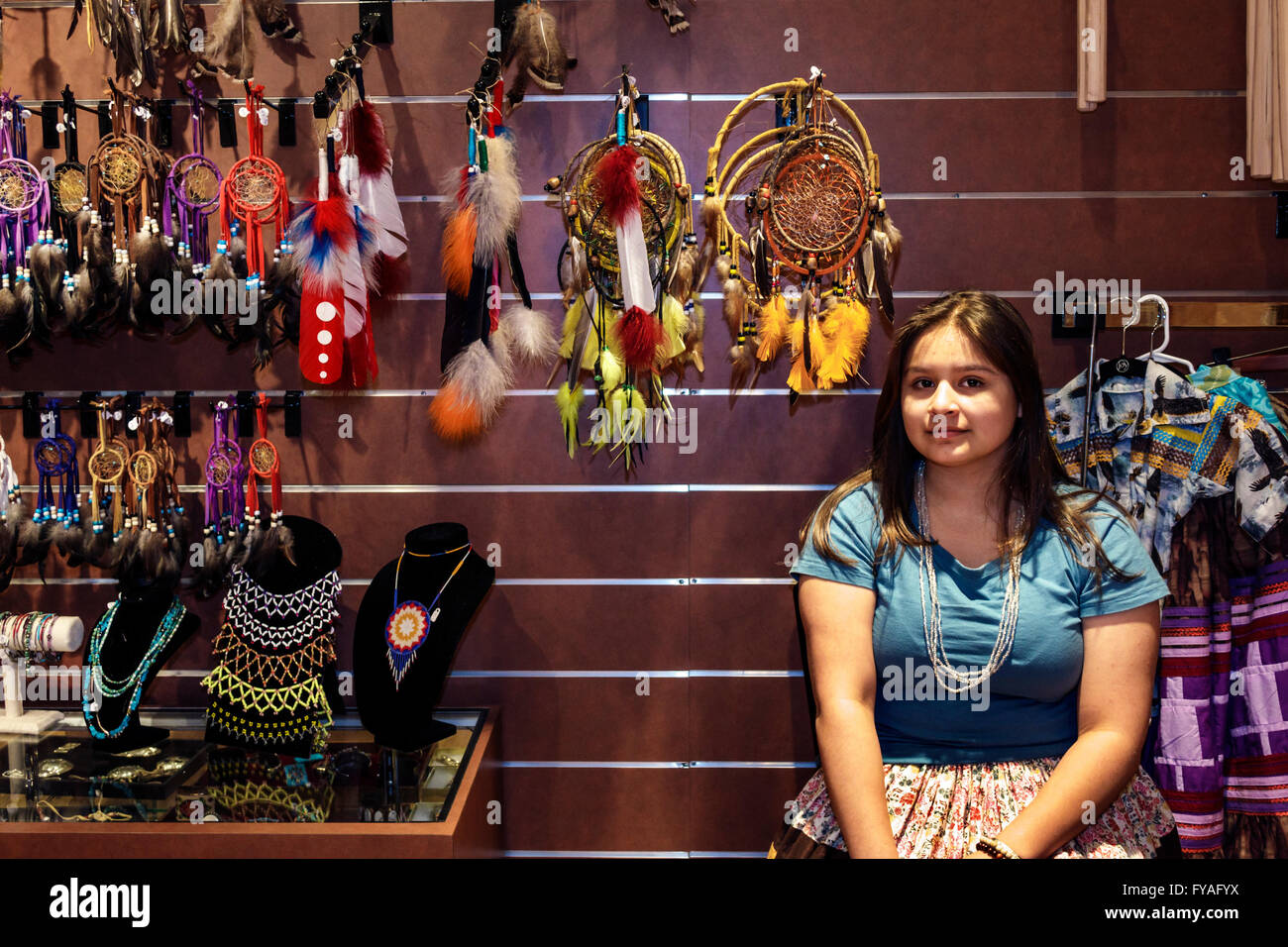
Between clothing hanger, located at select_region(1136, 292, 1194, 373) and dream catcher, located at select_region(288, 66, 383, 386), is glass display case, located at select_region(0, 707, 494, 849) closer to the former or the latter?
dream catcher, located at select_region(288, 66, 383, 386)

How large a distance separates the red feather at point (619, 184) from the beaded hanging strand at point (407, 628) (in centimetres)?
92

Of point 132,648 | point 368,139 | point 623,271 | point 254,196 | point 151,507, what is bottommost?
point 132,648

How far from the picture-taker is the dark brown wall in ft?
8.31

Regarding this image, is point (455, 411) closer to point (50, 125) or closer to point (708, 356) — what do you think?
point (708, 356)

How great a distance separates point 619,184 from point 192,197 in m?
1.11

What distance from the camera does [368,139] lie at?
7.80 feet

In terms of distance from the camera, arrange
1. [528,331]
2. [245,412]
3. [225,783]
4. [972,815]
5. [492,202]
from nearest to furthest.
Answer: [972,815] < [225,783] < [492,202] < [528,331] < [245,412]

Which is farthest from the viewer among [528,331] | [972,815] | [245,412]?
[245,412]

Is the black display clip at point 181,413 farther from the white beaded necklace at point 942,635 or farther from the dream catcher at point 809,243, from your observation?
the white beaded necklace at point 942,635

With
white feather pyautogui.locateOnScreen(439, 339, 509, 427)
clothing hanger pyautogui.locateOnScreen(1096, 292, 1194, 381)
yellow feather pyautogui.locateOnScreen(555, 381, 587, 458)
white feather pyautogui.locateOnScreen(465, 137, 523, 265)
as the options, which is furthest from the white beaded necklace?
white feather pyautogui.locateOnScreen(465, 137, 523, 265)

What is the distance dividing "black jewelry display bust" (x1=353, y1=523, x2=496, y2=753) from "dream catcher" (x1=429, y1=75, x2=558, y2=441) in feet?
1.06

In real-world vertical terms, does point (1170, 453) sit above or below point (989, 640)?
above

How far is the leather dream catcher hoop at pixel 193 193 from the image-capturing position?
7.99ft

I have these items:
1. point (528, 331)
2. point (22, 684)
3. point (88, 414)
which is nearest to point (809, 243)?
point (528, 331)
